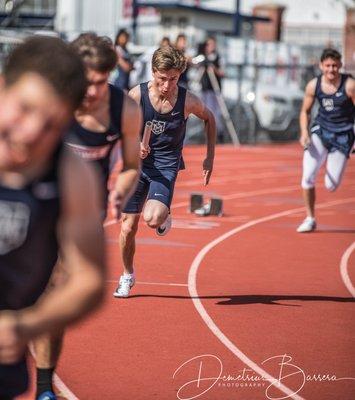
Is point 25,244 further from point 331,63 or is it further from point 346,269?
point 331,63

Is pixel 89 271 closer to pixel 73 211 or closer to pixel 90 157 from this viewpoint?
pixel 73 211

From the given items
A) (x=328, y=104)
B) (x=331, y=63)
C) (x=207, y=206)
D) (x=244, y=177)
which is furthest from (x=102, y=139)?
(x=244, y=177)

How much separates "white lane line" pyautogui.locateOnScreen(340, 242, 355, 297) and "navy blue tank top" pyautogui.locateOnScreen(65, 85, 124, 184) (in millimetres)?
4499

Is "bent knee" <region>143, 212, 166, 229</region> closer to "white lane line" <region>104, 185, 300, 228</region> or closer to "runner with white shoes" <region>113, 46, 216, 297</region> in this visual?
"runner with white shoes" <region>113, 46, 216, 297</region>

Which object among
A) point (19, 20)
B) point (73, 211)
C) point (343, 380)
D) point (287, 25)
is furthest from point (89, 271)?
point (287, 25)

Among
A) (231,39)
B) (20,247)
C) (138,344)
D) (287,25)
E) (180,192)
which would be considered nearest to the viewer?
(20,247)

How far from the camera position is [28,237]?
Result: 3510 millimetres

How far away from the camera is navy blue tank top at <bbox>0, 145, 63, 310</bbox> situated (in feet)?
11.1

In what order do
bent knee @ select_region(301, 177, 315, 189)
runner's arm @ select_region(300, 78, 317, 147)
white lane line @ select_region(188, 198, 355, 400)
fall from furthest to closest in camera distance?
bent knee @ select_region(301, 177, 315, 189), runner's arm @ select_region(300, 78, 317, 147), white lane line @ select_region(188, 198, 355, 400)

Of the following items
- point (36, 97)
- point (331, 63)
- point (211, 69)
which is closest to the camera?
point (36, 97)

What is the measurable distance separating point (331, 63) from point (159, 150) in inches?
157

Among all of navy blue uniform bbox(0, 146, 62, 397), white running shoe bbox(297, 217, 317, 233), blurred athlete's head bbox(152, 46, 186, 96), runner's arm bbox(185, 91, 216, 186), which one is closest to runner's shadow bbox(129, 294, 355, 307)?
runner's arm bbox(185, 91, 216, 186)

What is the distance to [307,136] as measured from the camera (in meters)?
13.4

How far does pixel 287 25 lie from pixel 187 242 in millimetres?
48378
